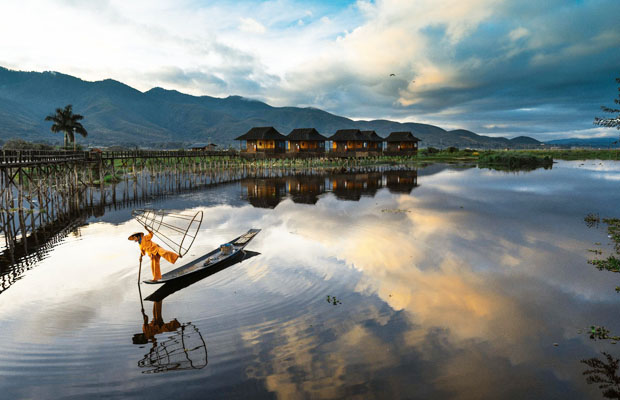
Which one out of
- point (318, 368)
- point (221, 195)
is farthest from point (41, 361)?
point (221, 195)

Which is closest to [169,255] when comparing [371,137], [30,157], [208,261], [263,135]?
[208,261]

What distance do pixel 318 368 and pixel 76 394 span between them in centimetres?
538

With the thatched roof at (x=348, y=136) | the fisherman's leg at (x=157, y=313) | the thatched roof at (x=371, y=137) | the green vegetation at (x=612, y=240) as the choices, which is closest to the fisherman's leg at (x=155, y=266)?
the fisherman's leg at (x=157, y=313)

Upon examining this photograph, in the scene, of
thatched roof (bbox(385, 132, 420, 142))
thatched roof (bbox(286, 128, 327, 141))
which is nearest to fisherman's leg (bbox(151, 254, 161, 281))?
thatched roof (bbox(286, 128, 327, 141))

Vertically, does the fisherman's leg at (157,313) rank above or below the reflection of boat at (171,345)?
above

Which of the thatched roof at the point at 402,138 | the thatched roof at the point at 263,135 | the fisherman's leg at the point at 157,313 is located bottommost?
the fisherman's leg at the point at 157,313

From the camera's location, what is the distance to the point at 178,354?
8570 mm

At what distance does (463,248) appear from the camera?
54.6 ft

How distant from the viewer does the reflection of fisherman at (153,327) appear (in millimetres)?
9258

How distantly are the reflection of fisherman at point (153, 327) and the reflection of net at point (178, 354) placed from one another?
37 centimetres

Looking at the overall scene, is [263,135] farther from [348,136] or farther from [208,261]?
[208,261]

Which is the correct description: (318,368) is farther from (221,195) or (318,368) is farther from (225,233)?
(221,195)

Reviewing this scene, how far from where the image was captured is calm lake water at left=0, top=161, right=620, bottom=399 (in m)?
7.46

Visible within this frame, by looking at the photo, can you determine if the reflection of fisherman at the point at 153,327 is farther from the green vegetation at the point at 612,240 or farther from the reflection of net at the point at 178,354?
the green vegetation at the point at 612,240
